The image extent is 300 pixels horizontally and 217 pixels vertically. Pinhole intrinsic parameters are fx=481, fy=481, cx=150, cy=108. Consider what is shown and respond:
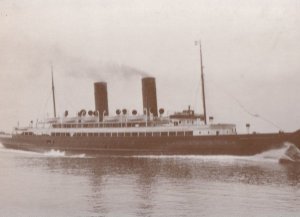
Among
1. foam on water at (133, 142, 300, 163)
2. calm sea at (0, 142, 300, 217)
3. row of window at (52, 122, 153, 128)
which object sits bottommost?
calm sea at (0, 142, 300, 217)

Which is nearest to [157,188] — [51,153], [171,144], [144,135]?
A: [171,144]

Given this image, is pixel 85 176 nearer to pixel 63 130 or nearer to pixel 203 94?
pixel 203 94

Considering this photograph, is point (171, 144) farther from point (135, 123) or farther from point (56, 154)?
point (56, 154)

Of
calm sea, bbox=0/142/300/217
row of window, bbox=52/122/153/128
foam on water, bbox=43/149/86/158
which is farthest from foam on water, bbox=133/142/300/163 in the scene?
foam on water, bbox=43/149/86/158

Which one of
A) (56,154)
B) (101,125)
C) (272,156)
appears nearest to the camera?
(272,156)

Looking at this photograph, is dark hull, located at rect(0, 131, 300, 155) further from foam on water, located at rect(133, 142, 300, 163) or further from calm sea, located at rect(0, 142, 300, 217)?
calm sea, located at rect(0, 142, 300, 217)

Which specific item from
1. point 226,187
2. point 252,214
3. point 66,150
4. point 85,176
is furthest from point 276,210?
point 66,150
